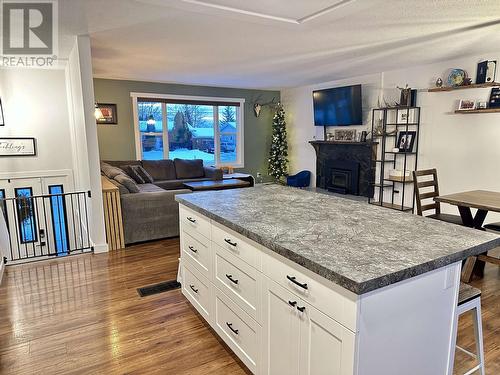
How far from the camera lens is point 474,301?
5.65 ft

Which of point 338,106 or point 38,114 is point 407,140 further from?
point 38,114

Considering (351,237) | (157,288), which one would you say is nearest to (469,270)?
(351,237)

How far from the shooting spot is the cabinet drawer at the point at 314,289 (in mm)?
1216

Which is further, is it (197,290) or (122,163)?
(122,163)

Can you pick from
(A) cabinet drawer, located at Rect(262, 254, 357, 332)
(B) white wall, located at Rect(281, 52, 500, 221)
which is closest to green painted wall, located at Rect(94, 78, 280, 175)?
(B) white wall, located at Rect(281, 52, 500, 221)

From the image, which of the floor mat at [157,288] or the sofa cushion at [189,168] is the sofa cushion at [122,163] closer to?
the sofa cushion at [189,168]

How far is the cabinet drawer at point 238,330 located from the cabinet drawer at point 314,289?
16.3 inches

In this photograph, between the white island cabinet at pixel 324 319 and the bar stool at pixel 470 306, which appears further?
the bar stool at pixel 470 306

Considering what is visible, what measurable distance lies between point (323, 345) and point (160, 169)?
636 centimetres

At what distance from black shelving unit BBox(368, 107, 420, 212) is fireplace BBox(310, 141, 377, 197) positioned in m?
0.14

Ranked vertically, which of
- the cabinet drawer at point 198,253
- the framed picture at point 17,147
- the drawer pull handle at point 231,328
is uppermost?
the framed picture at point 17,147

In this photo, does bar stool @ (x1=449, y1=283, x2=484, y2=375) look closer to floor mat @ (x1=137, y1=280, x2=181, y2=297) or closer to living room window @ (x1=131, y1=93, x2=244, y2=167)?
floor mat @ (x1=137, y1=280, x2=181, y2=297)

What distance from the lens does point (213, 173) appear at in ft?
24.0

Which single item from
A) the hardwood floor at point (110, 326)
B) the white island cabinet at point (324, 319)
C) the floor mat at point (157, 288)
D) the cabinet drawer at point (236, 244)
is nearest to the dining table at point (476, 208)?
the hardwood floor at point (110, 326)
